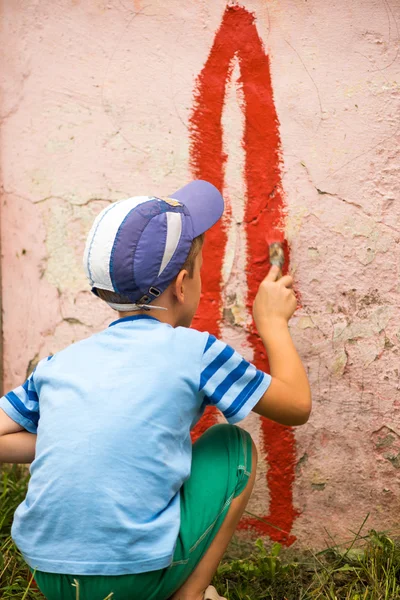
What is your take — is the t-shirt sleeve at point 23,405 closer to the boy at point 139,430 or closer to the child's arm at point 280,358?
the boy at point 139,430

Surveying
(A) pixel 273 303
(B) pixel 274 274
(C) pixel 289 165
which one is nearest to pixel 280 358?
(A) pixel 273 303

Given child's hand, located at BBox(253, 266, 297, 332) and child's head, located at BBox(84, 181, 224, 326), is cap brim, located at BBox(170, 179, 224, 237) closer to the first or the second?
child's head, located at BBox(84, 181, 224, 326)

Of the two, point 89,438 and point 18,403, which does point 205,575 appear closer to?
point 89,438

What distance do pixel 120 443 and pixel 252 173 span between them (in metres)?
0.94

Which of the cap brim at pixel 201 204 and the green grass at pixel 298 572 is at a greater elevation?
the cap brim at pixel 201 204

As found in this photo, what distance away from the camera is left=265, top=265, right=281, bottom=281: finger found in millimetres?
1984

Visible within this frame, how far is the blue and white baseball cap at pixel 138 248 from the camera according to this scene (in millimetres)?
1544

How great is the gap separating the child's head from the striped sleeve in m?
0.16

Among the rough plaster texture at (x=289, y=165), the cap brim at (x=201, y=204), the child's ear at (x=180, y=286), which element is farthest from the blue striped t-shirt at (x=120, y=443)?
the rough plaster texture at (x=289, y=165)

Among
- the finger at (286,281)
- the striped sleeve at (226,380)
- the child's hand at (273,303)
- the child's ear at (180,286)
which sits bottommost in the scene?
the striped sleeve at (226,380)

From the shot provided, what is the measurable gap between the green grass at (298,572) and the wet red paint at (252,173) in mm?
97

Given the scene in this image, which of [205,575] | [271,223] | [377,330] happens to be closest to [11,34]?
[271,223]

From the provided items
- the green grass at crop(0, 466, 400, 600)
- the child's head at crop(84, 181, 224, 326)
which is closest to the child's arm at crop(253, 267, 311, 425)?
the child's head at crop(84, 181, 224, 326)

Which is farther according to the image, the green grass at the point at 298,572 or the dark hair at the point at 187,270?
the green grass at the point at 298,572
